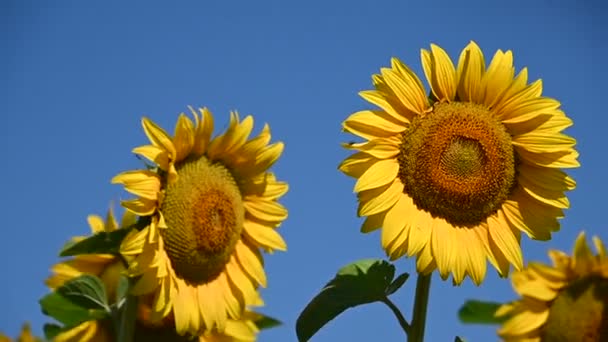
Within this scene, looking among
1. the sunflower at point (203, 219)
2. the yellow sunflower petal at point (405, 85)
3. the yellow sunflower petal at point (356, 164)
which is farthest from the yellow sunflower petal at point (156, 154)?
the yellow sunflower petal at point (405, 85)

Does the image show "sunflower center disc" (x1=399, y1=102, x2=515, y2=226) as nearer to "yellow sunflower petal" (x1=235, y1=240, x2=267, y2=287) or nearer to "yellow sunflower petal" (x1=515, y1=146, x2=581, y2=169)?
"yellow sunflower petal" (x1=515, y1=146, x2=581, y2=169)

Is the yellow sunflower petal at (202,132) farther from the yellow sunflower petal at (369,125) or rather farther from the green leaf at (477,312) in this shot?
the green leaf at (477,312)

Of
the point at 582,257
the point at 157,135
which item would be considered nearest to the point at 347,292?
the point at 157,135

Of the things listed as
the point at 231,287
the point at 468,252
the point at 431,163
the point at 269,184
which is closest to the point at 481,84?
the point at 431,163

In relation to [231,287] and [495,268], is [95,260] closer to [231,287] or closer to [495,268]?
[231,287]

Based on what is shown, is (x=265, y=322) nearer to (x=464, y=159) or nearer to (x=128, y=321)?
(x=128, y=321)

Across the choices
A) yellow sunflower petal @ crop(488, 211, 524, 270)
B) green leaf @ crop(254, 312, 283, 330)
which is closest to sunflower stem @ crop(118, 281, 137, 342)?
green leaf @ crop(254, 312, 283, 330)
